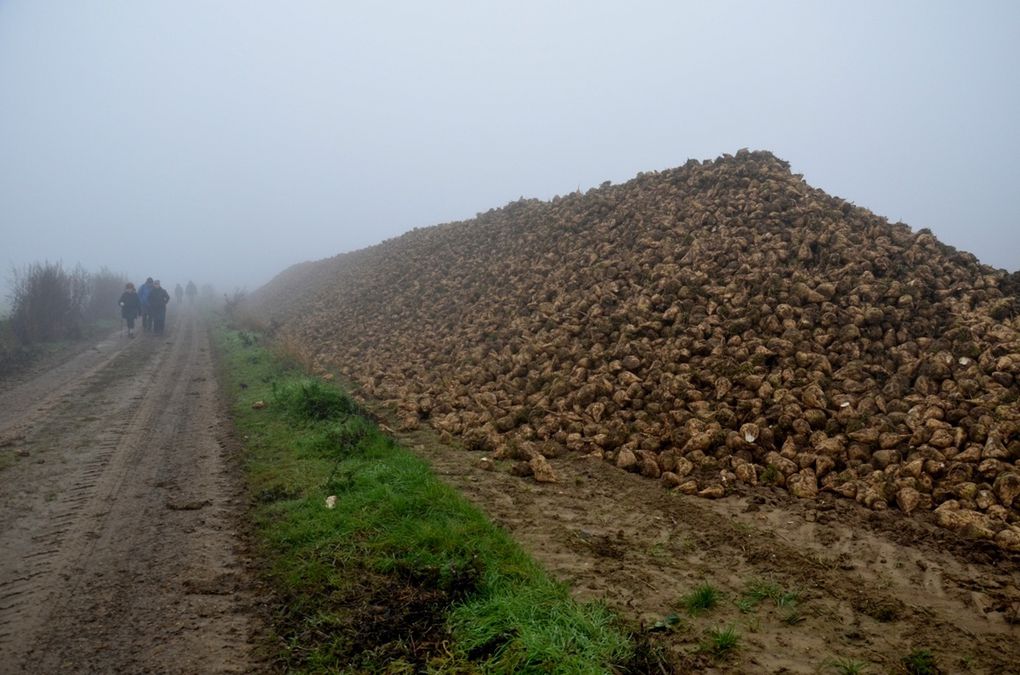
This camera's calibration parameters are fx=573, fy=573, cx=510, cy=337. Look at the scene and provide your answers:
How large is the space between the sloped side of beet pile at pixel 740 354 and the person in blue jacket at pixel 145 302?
9791 millimetres

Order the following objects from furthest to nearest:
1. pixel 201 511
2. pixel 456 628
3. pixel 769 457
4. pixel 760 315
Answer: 1. pixel 760 315
2. pixel 769 457
3. pixel 201 511
4. pixel 456 628

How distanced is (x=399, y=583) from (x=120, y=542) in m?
2.56

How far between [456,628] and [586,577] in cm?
126

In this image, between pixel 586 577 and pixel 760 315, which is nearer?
pixel 586 577

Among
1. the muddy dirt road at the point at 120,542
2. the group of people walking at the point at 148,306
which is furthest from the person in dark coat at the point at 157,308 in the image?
the muddy dirt road at the point at 120,542

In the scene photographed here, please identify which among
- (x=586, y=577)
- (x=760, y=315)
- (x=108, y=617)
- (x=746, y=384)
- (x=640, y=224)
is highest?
(x=640, y=224)

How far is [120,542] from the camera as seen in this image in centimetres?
483

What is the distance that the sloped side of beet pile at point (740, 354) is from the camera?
237 inches

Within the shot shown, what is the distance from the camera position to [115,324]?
23.5 metres

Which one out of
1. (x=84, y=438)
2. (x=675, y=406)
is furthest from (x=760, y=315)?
(x=84, y=438)

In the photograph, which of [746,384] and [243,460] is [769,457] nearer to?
[746,384]

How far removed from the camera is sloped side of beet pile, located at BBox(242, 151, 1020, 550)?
6016mm

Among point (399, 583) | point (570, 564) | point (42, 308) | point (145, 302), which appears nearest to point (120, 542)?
point (399, 583)

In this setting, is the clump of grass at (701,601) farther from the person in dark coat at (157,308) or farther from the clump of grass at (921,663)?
the person in dark coat at (157,308)
